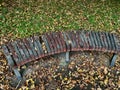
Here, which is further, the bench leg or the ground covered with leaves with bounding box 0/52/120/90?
the bench leg

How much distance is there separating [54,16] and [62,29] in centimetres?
80

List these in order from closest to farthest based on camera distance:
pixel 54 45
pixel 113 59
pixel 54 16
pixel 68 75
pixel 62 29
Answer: pixel 54 45 → pixel 68 75 → pixel 113 59 → pixel 62 29 → pixel 54 16

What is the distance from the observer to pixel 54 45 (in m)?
5.39

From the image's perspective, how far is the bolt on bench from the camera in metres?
5.09

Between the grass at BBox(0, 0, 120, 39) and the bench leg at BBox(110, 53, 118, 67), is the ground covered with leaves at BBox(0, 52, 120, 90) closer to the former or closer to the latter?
the bench leg at BBox(110, 53, 118, 67)

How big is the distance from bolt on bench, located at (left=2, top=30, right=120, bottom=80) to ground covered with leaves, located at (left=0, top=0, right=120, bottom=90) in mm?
350

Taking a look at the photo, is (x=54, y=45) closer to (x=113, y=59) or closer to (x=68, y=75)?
(x=68, y=75)

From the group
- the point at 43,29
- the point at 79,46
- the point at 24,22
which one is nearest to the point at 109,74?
the point at 79,46

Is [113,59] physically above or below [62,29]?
below

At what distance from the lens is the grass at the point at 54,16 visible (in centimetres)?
704

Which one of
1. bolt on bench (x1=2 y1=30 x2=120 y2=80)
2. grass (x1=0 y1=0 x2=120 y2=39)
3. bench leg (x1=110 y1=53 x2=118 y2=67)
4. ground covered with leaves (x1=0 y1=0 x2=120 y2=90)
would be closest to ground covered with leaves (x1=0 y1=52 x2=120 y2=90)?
ground covered with leaves (x1=0 y1=0 x2=120 y2=90)

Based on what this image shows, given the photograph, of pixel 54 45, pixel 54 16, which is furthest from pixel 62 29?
pixel 54 45

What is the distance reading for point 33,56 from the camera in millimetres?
5176

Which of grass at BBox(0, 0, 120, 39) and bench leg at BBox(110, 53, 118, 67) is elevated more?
grass at BBox(0, 0, 120, 39)
